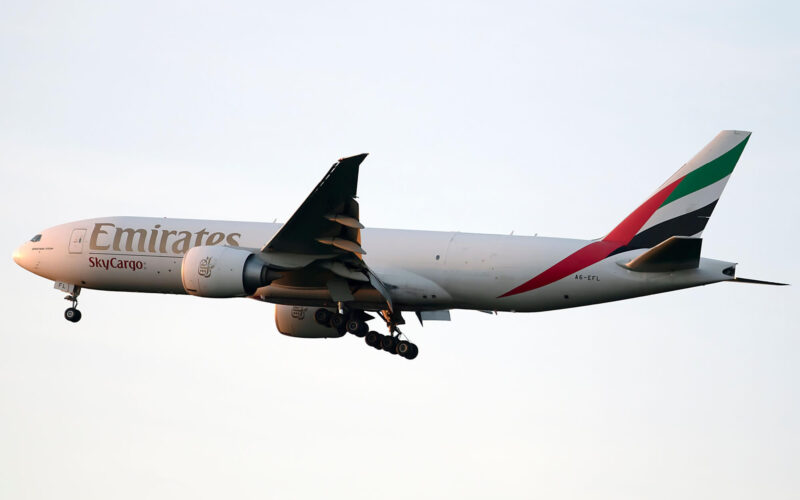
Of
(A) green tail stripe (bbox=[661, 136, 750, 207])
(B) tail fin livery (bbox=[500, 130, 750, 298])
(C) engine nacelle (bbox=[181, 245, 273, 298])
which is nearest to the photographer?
(C) engine nacelle (bbox=[181, 245, 273, 298])

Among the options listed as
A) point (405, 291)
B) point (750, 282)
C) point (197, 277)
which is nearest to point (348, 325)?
point (405, 291)

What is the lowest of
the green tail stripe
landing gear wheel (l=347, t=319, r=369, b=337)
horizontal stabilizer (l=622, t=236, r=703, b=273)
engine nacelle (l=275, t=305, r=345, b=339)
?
landing gear wheel (l=347, t=319, r=369, b=337)

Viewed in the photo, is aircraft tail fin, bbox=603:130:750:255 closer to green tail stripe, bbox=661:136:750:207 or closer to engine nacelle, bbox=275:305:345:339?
green tail stripe, bbox=661:136:750:207

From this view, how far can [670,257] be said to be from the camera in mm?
40688

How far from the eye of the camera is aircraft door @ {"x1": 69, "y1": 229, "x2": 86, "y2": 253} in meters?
47.8

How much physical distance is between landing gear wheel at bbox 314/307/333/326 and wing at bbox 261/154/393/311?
2.51m

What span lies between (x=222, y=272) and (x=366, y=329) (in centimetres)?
733

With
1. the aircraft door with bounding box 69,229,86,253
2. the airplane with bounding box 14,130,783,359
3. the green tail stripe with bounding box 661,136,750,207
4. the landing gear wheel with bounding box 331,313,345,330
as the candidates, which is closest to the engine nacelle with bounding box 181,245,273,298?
the airplane with bounding box 14,130,783,359

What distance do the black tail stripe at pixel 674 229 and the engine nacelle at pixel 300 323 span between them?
532 inches

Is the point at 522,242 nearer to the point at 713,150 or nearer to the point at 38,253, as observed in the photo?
the point at 713,150

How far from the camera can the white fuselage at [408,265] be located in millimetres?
42594

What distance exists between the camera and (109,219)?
4838 cm

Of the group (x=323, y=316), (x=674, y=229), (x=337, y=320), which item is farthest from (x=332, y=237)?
(x=674, y=229)

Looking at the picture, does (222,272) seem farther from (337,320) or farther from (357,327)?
(357,327)
